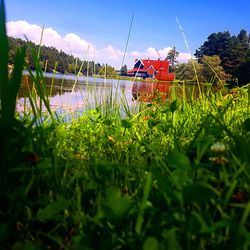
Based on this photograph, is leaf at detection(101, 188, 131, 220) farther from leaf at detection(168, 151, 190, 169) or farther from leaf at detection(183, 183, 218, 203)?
leaf at detection(168, 151, 190, 169)

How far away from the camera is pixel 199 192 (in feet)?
2.63

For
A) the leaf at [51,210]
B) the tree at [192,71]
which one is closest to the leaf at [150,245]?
the leaf at [51,210]

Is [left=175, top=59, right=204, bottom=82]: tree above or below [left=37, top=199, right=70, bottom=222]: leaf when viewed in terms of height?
above

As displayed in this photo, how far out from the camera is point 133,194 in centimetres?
113

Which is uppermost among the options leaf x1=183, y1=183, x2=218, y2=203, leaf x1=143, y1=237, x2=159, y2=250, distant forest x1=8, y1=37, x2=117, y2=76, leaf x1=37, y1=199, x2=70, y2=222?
distant forest x1=8, y1=37, x2=117, y2=76

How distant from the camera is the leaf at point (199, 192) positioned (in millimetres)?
795

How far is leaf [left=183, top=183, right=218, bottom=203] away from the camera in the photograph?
2.61 feet

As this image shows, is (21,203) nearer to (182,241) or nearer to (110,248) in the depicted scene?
(110,248)

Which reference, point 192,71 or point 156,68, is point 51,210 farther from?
point 192,71

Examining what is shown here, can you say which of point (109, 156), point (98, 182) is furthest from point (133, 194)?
point (109, 156)

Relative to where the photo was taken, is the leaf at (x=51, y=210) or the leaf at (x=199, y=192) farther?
the leaf at (x=51, y=210)

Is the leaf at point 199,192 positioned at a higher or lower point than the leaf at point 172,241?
higher

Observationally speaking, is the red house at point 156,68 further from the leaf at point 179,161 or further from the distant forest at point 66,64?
the leaf at point 179,161

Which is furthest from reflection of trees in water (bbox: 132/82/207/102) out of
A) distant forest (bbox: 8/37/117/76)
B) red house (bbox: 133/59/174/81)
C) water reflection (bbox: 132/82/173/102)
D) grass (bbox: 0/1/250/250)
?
grass (bbox: 0/1/250/250)
